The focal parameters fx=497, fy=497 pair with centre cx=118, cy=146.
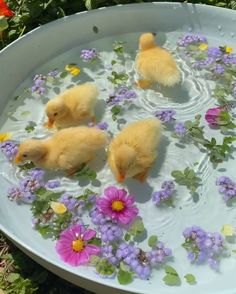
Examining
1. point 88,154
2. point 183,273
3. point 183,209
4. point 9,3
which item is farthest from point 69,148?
point 9,3

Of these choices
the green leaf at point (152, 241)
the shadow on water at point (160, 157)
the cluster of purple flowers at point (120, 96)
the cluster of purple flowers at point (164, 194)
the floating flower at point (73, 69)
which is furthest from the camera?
the floating flower at point (73, 69)

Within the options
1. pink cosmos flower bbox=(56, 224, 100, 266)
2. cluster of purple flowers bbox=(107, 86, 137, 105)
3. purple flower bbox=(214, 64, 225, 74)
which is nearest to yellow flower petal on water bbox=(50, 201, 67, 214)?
pink cosmos flower bbox=(56, 224, 100, 266)

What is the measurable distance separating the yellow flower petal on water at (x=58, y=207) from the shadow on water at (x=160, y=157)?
43 centimetres

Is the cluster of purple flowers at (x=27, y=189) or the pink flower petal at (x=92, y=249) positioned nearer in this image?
the pink flower petal at (x=92, y=249)

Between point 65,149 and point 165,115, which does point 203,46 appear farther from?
point 65,149

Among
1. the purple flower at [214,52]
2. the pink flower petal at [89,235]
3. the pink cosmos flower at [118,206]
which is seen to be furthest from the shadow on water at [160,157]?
the purple flower at [214,52]

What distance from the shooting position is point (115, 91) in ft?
8.52

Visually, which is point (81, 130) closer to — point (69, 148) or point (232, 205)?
point (69, 148)

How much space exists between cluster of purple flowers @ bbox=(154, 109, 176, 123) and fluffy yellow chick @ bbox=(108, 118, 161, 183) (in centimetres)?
14

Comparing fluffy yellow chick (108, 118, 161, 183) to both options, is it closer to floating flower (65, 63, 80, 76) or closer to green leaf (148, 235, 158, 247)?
green leaf (148, 235, 158, 247)

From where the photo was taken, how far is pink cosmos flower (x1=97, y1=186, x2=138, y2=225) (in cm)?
209

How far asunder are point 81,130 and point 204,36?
1083 mm

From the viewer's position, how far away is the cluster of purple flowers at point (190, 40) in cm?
278

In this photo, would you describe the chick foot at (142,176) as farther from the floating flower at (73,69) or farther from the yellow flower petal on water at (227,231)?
the floating flower at (73,69)
